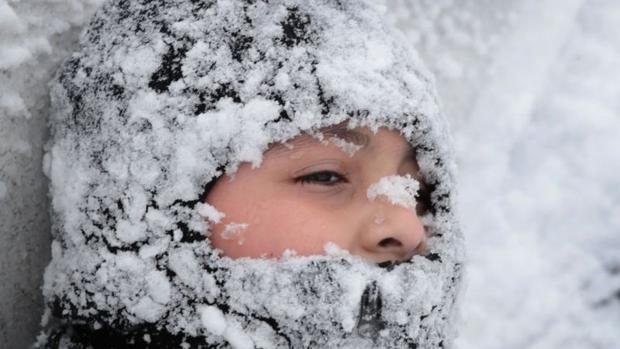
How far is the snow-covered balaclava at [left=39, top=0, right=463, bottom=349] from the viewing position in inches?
29.5

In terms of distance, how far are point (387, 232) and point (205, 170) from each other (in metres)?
0.23

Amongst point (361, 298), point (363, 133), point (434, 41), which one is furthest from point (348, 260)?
point (434, 41)

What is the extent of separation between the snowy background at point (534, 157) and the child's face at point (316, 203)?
20.7 inches

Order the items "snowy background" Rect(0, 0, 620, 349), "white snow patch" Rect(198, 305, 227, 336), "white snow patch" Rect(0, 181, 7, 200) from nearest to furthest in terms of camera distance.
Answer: "white snow patch" Rect(198, 305, 227, 336), "white snow patch" Rect(0, 181, 7, 200), "snowy background" Rect(0, 0, 620, 349)

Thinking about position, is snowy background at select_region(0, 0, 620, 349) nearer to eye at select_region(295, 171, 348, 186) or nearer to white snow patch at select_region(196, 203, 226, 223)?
eye at select_region(295, 171, 348, 186)

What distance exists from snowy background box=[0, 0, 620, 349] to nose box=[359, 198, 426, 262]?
502 mm

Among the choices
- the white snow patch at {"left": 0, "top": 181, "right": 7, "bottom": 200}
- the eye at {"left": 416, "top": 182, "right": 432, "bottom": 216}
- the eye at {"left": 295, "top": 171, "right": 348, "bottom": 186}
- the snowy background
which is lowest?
the white snow patch at {"left": 0, "top": 181, "right": 7, "bottom": 200}

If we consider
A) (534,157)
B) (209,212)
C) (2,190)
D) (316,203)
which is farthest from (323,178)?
(534,157)

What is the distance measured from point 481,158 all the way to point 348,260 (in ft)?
3.09

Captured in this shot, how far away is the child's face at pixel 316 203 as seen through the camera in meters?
0.77

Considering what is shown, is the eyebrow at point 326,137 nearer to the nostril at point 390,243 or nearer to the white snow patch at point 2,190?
the nostril at point 390,243

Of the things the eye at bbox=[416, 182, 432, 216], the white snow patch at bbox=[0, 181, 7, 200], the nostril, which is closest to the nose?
the nostril

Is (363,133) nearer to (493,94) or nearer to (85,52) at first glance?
(85,52)

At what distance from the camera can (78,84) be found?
2.72 ft
